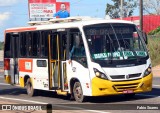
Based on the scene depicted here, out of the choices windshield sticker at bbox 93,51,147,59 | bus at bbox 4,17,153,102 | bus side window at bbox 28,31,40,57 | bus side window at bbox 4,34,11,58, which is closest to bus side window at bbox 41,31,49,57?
bus at bbox 4,17,153,102

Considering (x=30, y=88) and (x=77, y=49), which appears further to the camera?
(x=30, y=88)

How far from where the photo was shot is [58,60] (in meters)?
19.0

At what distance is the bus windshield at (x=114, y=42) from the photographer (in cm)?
1750

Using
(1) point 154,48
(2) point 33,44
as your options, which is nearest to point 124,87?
(2) point 33,44

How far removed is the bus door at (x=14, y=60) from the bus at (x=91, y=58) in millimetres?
2122

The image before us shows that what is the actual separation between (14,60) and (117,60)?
6.56 metres

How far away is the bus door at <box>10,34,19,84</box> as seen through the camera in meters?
22.5

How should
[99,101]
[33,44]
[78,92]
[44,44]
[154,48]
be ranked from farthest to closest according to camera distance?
1. [154,48]
2. [33,44]
3. [44,44]
4. [99,101]
5. [78,92]

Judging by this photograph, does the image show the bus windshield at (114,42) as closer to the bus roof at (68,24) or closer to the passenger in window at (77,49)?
the bus roof at (68,24)

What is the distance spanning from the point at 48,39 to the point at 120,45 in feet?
10.2

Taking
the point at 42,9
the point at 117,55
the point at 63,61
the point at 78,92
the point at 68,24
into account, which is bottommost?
the point at 78,92

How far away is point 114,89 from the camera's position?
1711 centimetres

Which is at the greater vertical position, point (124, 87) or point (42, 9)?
point (42, 9)

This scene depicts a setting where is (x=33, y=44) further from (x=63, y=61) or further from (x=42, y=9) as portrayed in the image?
(x=42, y=9)
